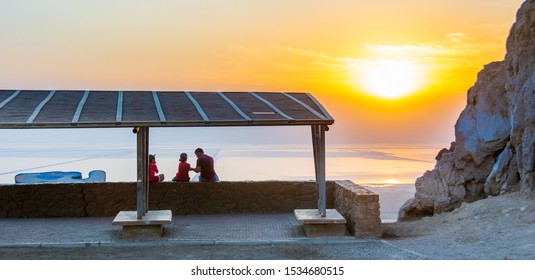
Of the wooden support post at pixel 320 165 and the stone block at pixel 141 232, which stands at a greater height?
the wooden support post at pixel 320 165

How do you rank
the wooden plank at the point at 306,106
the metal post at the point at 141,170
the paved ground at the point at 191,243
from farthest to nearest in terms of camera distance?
1. the wooden plank at the point at 306,106
2. the metal post at the point at 141,170
3. the paved ground at the point at 191,243

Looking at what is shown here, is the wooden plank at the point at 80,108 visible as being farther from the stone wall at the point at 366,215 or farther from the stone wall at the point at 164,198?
the stone wall at the point at 366,215

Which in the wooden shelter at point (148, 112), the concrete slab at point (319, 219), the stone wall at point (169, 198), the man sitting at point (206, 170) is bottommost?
the concrete slab at point (319, 219)

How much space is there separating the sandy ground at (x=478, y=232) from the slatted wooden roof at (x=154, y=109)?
2.76 metres

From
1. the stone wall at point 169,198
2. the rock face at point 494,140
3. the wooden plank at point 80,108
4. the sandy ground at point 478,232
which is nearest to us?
the sandy ground at point 478,232

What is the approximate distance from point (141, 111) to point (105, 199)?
11.3 feet

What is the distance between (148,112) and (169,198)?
334 cm

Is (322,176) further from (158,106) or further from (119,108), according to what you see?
(119,108)

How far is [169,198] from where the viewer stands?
14797mm

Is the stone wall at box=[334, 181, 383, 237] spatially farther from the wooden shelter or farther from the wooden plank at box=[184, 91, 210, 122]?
the wooden plank at box=[184, 91, 210, 122]

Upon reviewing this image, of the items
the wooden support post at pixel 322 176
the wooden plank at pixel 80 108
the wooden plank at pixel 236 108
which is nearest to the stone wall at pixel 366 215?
the wooden support post at pixel 322 176

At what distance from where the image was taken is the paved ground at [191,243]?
407 inches

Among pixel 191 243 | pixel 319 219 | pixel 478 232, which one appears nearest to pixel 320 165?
pixel 319 219

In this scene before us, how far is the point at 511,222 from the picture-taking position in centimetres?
1198
